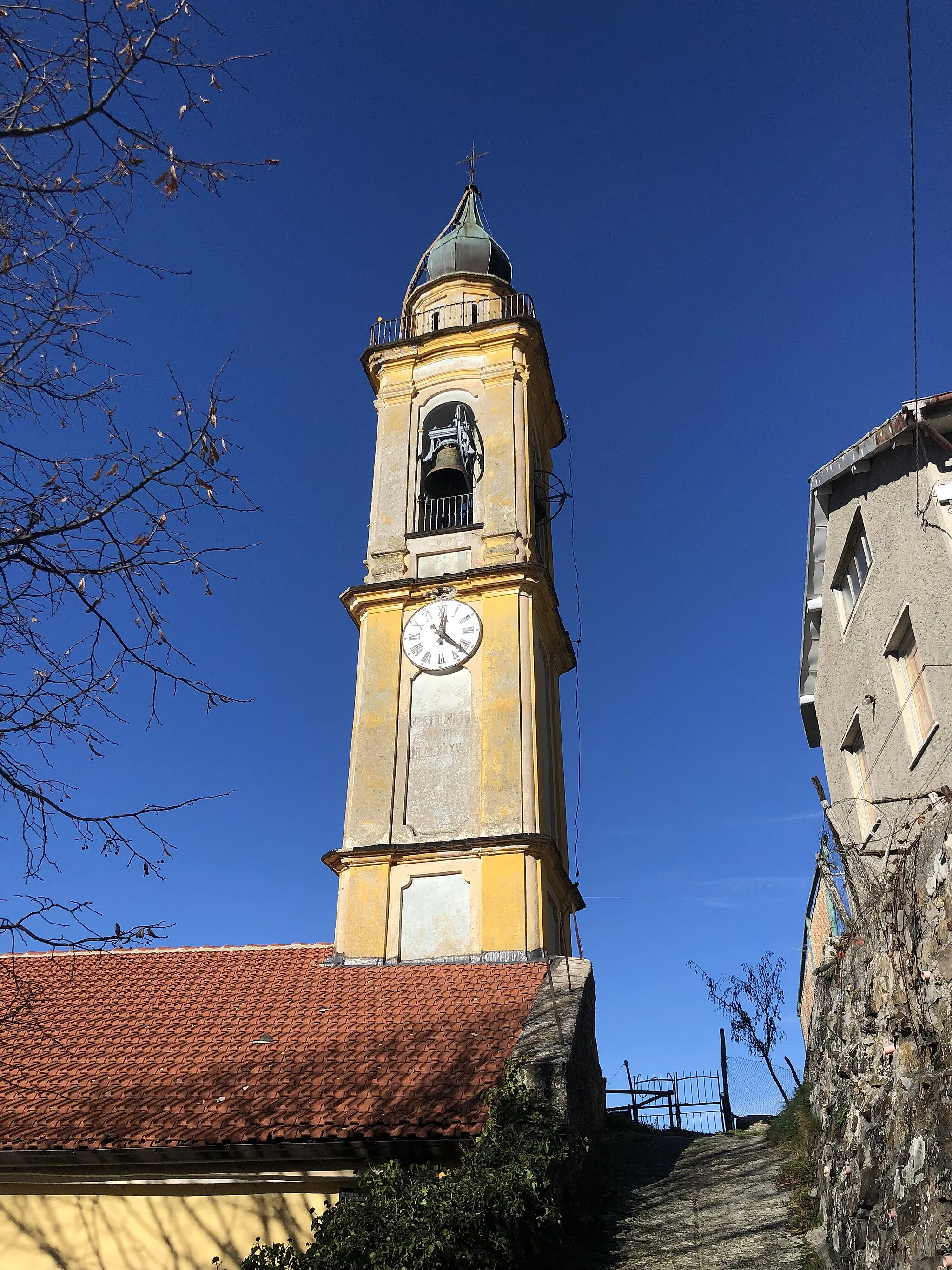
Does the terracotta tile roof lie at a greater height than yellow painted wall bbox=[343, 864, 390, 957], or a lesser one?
lesser

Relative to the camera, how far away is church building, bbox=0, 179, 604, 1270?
28.8ft

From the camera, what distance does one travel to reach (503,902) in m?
13.9

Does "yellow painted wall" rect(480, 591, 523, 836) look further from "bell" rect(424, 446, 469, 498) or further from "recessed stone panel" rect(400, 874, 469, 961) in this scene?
"bell" rect(424, 446, 469, 498)

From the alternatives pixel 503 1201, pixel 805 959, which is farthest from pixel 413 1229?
pixel 805 959

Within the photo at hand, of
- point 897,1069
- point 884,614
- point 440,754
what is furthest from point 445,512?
point 897,1069

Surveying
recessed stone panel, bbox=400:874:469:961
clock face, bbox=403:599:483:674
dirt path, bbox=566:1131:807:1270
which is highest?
clock face, bbox=403:599:483:674

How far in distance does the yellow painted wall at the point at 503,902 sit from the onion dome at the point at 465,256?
13.6 metres

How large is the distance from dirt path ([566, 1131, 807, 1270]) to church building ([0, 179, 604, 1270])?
1092 millimetres

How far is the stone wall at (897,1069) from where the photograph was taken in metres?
6.86

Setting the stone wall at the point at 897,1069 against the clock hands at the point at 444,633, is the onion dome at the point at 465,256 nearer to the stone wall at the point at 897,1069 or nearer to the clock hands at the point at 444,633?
the clock hands at the point at 444,633

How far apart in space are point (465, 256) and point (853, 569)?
43.5 ft

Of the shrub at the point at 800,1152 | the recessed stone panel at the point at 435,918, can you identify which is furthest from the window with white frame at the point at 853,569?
the recessed stone panel at the point at 435,918

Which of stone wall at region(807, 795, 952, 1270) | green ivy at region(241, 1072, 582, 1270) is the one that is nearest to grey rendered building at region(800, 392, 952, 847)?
stone wall at region(807, 795, 952, 1270)

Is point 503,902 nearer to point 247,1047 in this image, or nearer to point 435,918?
point 435,918
